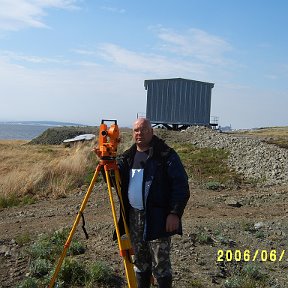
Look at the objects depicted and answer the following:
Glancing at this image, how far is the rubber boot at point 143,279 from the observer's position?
4.12 meters

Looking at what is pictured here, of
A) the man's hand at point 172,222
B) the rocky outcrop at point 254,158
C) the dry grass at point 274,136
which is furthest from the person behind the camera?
the dry grass at point 274,136

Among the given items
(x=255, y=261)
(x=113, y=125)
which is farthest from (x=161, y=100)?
(x=113, y=125)

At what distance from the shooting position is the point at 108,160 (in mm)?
3916

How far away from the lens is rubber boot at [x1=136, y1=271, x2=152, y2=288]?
13.5ft

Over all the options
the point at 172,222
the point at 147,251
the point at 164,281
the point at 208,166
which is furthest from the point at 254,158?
the point at 172,222

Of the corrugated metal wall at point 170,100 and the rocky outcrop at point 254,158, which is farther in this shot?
the corrugated metal wall at point 170,100

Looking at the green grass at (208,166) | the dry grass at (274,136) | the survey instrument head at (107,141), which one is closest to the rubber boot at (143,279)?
the survey instrument head at (107,141)

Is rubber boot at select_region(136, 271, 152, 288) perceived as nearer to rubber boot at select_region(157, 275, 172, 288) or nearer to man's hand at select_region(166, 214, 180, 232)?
rubber boot at select_region(157, 275, 172, 288)

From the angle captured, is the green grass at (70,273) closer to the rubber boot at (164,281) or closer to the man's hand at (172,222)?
the rubber boot at (164,281)

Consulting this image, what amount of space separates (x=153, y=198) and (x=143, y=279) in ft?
2.84

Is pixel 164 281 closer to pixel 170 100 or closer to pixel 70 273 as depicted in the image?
pixel 70 273

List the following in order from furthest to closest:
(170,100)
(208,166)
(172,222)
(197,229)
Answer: (170,100) < (208,166) < (197,229) < (172,222)

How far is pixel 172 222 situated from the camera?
12.4ft

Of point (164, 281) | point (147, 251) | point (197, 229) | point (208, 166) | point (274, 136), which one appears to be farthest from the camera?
point (274, 136)
